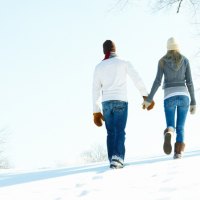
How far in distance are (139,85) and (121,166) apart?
49.9 inches

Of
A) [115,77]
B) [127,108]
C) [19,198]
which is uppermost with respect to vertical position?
[115,77]

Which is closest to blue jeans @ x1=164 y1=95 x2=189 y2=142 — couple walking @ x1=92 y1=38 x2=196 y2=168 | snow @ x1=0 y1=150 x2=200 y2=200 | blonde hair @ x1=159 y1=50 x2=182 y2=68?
couple walking @ x1=92 y1=38 x2=196 y2=168

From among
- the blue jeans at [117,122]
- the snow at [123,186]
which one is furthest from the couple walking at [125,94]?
the snow at [123,186]

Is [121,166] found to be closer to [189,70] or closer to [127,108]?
[127,108]

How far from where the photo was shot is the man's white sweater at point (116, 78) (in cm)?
661

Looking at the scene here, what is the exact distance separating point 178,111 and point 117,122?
3.78 ft

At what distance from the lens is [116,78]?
6.67 meters

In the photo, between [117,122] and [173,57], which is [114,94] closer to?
[117,122]

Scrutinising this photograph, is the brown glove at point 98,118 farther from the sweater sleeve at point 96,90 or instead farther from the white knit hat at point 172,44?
the white knit hat at point 172,44

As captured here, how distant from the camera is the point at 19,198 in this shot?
4.96 metres

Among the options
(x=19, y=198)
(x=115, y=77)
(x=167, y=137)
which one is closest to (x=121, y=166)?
(x=167, y=137)

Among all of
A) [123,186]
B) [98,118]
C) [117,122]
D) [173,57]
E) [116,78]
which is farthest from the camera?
[173,57]

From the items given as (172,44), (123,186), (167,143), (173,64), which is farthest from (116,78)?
(123,186)

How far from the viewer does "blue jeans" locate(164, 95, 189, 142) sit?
22.8 ft
